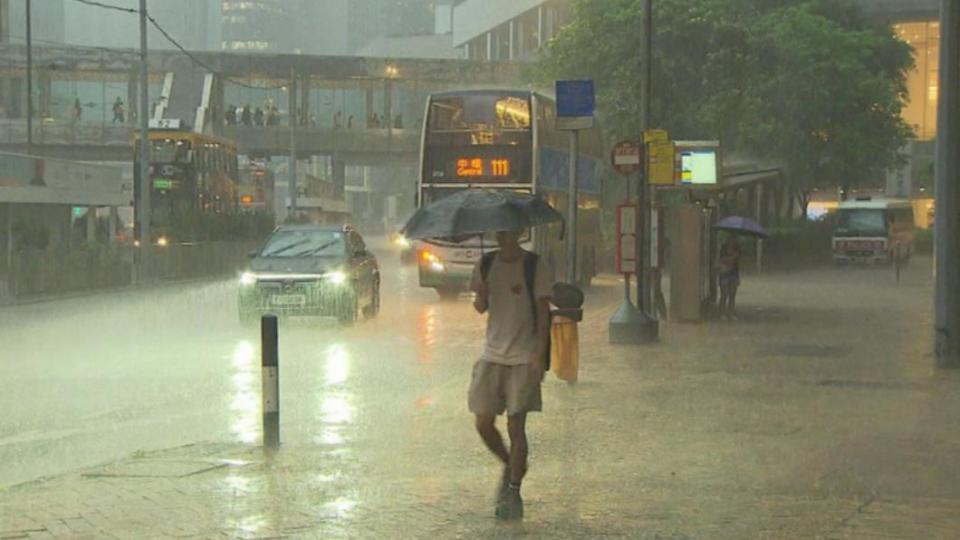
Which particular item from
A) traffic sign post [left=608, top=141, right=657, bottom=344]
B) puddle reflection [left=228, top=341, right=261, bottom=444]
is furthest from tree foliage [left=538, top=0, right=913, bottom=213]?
puddle reflection [left=228, top=341, right=261, bottom=444]

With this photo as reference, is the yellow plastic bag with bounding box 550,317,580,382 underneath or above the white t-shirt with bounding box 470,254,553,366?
underneath

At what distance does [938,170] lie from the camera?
15.6 metres

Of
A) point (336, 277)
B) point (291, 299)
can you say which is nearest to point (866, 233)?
point (336, 277)

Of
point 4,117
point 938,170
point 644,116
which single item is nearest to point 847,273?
point 644,116

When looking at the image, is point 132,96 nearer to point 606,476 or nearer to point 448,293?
point 448,293

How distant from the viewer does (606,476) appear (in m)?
Answer: 9.43

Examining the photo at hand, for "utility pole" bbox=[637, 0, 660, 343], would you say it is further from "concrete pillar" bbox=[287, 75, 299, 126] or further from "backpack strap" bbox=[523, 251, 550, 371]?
"concrete pillar" bbox=[287, 75, 299, 126]

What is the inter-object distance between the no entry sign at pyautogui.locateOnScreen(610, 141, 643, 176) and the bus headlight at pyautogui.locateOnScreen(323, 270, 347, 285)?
5.55 metres

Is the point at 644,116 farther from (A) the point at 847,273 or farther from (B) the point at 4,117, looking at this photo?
(B) the point at 4,117

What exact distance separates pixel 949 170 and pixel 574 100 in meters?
4.44

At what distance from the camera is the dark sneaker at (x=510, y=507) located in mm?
7949

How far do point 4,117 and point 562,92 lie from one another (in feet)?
200

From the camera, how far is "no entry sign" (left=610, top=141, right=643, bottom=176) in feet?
61.7

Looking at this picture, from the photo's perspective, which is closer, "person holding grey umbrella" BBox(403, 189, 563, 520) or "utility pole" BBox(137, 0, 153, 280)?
"person holding grey umbrella" BBox(403, 189, 563, 520)
